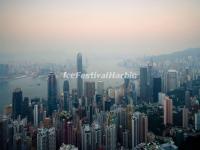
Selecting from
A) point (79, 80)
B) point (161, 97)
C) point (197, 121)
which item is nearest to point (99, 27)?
point (79, 80)

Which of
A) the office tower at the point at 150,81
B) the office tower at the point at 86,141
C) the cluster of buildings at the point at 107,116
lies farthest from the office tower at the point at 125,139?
the office tower at the point at 150,81

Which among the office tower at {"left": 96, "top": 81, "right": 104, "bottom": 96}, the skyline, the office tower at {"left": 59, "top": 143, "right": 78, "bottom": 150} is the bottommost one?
the office tower at {"left": 59, "top": 143, "right": 78, "bottom": 150}

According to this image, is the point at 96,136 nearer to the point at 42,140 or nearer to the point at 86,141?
the point at 86,141

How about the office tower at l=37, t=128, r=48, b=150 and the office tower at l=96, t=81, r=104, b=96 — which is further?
the office tower at l=96, t=81, r=104, b=96

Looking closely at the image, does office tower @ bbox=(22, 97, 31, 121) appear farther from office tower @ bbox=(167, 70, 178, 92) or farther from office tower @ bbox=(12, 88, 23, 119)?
office tower @ bbox=(167, 70, 178, 92)

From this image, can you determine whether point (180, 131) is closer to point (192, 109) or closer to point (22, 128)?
point (192, 109)

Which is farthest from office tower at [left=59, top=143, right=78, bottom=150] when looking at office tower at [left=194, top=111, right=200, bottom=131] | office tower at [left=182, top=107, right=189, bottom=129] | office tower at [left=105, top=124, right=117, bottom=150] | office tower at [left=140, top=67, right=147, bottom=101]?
office tower at [left=194, top=111, right=200, bottom=131]

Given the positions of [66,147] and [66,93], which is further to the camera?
[66,93]
